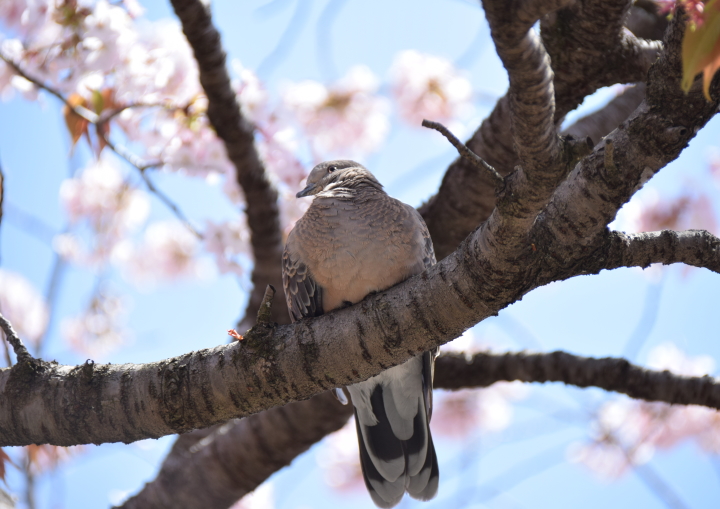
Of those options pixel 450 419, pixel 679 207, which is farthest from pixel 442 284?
pixel 450 419

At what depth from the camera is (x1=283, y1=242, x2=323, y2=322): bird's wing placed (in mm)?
2225

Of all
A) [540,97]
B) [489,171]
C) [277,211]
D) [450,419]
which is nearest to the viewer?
[540,97]

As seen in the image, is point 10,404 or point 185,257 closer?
point 10,404

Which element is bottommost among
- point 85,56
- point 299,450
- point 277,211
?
point 299,450

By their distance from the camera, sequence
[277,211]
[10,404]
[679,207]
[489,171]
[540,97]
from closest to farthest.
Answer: [540,97], [489,171], [10,404], [277,211], [679,207]

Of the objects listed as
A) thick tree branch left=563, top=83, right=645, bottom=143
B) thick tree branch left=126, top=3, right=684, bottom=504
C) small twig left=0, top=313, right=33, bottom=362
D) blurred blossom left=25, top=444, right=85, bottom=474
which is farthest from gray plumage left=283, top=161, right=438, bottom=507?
blurred blossom left=25, top=444, right=85, bottom=474

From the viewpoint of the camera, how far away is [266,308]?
165 centimetres

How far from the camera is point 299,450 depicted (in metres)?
2.85

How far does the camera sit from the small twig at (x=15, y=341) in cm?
176

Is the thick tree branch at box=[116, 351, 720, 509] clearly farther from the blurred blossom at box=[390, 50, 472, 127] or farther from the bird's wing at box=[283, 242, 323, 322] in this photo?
the blurred blossom at box=[390, 50, 472, 127]

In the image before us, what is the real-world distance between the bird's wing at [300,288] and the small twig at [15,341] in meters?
0.92

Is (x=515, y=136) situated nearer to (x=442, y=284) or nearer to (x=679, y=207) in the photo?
(x=442, y=284)

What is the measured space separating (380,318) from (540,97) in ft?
2.50

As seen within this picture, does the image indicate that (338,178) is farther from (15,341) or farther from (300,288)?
(15,341)
